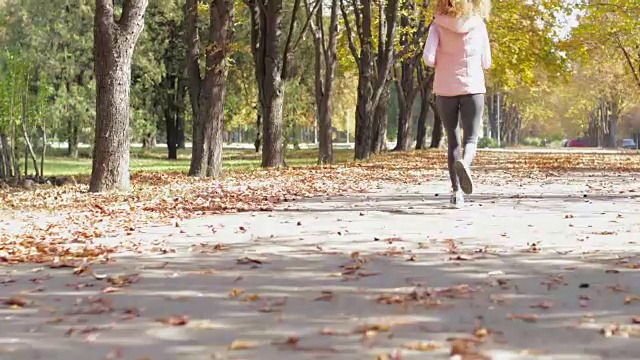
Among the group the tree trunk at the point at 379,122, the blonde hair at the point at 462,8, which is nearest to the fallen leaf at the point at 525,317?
the blonde hair at the point at 462,8

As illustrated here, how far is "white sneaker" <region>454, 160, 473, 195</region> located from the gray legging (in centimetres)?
14

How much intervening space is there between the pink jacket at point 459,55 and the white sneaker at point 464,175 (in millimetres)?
836

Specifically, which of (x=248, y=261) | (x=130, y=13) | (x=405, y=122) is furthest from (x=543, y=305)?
(x=405, y=122)

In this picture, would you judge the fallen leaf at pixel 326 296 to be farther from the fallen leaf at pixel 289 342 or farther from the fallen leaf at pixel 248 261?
the fallen leaf at pixel 248 261

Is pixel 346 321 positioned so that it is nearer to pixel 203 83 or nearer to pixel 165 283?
pixel 165 283

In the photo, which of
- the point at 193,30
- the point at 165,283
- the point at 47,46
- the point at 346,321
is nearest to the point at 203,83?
the point at 193,30

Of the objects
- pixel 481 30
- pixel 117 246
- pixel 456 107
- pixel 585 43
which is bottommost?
pixel 117 246

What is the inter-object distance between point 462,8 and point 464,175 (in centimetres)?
191

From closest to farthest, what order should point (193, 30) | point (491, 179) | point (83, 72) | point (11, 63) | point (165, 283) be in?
point (165, 283) → point (491, 179) → point (193, 30) → point (11, 63) → point (83, 72)

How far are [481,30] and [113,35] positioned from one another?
236 inches

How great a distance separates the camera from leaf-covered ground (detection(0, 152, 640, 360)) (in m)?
4.20

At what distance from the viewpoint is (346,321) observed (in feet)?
15.2

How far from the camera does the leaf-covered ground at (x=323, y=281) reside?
420 centimetres

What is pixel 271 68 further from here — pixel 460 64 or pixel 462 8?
pixel 462 8
